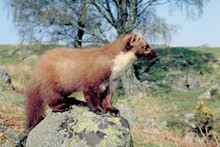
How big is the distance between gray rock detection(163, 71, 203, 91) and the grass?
530 mm

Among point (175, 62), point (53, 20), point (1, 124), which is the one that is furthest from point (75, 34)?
point (1, 124)

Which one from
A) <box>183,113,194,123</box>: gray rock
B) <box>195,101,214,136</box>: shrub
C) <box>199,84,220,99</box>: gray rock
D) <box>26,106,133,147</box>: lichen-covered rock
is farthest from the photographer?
<box>199,84,220,99</box>: gray rock

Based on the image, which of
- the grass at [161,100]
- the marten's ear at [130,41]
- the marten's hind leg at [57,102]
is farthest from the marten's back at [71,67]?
the grass at [161,100]

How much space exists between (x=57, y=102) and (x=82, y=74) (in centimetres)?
60

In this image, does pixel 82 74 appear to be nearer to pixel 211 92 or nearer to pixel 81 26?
pixel 211 92

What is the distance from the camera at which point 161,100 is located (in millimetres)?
25500

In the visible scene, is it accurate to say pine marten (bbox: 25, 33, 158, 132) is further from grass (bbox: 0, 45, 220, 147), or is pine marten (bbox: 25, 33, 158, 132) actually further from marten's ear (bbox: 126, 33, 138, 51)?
grass (bbox: 0, 45, 220, 147)

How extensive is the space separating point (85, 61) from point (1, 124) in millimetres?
2848

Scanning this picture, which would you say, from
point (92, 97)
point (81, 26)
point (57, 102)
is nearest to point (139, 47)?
point (92, 97)

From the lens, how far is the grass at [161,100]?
10039 mm

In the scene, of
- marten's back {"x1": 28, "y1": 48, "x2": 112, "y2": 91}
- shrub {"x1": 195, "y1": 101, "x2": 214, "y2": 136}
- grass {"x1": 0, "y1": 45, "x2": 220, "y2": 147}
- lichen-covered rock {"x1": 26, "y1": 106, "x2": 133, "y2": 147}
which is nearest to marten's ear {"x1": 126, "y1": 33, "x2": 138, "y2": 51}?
marten's back {"x1": 28, "y1": 48, "x2": 112, "y2": 91}

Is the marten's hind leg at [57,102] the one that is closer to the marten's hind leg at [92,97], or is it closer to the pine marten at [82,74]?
the pine marten at [82,74]

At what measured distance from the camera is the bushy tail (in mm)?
6590

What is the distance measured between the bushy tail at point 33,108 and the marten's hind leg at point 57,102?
258mm
